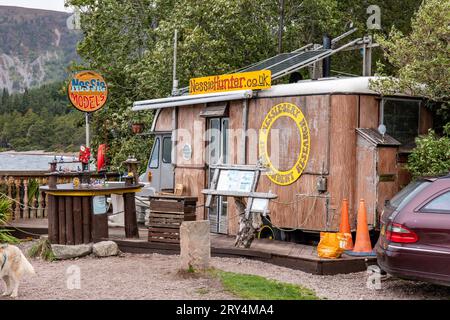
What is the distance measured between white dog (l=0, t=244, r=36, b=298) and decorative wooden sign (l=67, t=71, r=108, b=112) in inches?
254

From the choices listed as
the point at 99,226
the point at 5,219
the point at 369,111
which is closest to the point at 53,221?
the point at 99,226

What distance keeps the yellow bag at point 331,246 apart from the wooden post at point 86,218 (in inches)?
164

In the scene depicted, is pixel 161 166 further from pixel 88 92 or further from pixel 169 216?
pixel 169 216

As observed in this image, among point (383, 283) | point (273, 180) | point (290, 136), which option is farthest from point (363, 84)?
point (383, 283)

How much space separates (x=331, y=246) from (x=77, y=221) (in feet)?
14.7

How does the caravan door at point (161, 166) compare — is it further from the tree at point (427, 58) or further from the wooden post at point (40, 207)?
the tree at point (427, 58)

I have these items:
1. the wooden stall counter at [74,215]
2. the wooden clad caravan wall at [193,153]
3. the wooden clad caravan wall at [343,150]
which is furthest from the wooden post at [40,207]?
the wooden clad caravan wall at [343,150]

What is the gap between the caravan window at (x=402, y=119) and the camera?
38.7 ft

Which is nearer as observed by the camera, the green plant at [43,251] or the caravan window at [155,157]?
the green plant at [43,251]

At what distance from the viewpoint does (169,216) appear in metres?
12.0

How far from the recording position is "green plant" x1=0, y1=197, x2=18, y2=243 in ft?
45.4

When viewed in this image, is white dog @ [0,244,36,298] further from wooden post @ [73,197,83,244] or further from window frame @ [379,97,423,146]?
window frame @ [379,97,423,146]

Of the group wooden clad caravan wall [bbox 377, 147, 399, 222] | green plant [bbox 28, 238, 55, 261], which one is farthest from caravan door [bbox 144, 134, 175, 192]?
wooden clad caravan wall [bbox 377, 147, 399, 222]

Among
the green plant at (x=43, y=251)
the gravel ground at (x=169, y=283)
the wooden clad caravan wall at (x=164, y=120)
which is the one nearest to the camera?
the gravel ground at (x=169, y=283)
